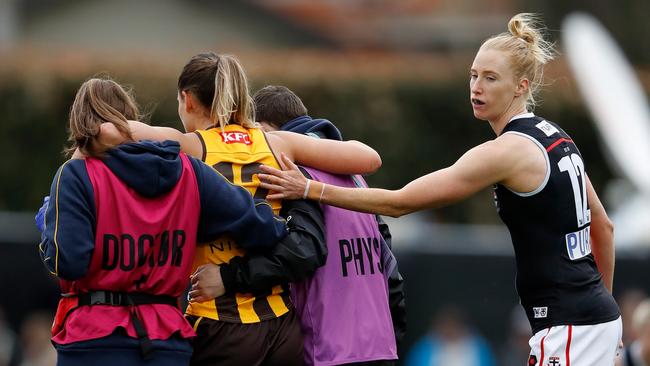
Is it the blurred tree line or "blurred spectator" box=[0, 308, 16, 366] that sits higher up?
the blurred tree line

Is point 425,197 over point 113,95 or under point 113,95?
under

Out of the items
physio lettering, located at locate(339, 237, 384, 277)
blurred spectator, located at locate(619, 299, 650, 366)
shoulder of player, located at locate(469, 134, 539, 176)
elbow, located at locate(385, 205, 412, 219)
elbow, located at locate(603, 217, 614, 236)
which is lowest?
blurred spectator, located at locate(619, 299, 650, 366)

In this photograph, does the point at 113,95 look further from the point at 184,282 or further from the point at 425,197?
the point at 425,197

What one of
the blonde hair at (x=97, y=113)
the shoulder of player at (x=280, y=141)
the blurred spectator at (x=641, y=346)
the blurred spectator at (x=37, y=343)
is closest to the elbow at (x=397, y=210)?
the shoulder of player at (x=280, y=141)

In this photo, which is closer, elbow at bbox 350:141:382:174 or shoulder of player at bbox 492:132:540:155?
shoulder of player at bbox 492:132:540:155

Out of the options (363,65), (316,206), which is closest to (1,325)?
(363,65)

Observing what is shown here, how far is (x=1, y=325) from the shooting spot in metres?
12.9

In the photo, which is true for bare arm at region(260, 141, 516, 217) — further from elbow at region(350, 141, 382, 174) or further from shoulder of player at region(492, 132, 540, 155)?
elbow at region(350, 141, 382, 174)

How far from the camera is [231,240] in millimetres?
4961

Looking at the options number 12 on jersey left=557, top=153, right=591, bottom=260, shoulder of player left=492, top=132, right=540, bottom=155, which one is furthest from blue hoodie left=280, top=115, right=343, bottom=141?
number 12 on jersey left=557, top=153, right=591, bottom=260

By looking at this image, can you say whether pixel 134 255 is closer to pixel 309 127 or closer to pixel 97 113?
pixel 97 113

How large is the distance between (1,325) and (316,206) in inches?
337

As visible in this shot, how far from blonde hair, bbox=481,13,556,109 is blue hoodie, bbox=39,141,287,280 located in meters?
1.22

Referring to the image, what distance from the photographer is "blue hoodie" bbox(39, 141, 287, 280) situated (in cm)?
444
